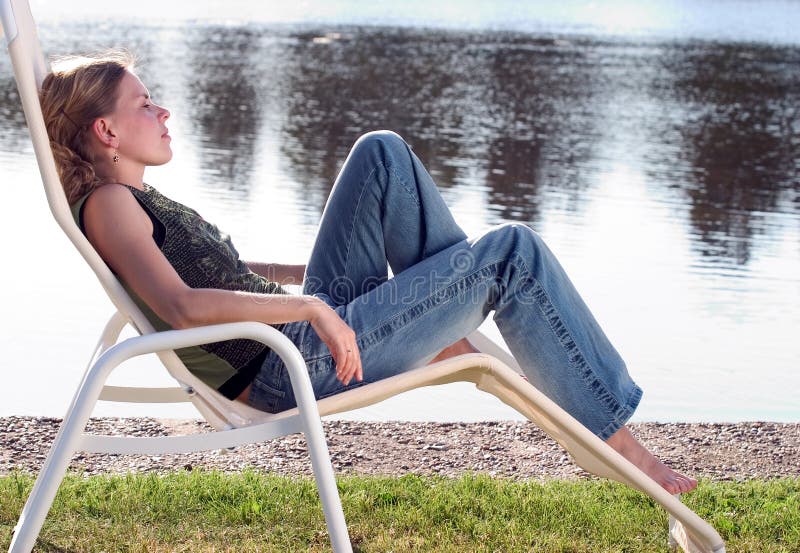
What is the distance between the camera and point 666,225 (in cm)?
958

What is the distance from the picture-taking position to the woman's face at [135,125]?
294cm

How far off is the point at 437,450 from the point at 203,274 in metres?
1.65

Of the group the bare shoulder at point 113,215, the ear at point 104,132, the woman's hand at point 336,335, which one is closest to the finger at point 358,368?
the woman's hand at point 336,335

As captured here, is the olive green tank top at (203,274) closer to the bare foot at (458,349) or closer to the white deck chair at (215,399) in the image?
the white deck chair at (215,399)

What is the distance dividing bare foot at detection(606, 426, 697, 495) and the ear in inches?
58.8

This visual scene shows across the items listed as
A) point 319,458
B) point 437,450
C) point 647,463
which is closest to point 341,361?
point 319,458

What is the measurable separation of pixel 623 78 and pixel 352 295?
21747mm

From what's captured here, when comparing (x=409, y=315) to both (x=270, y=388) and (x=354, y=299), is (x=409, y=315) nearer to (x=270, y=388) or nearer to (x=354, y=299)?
(x=354, y=299)

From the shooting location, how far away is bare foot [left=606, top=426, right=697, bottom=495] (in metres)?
3.12

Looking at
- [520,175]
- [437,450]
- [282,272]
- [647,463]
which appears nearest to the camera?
[647,463]

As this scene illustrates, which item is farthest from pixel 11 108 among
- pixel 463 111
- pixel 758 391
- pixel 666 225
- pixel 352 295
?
pixel 352 295

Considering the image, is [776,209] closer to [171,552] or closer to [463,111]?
[463,111]

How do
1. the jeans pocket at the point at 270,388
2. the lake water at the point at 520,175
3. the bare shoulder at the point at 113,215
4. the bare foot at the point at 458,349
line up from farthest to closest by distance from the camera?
the lake water at the point at 520,175
the bare foot at the point at 458,349
the jeans pocket at the point at 270,388
the bare shoulder at the point at 113,215

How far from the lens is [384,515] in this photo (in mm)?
3502
